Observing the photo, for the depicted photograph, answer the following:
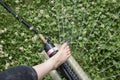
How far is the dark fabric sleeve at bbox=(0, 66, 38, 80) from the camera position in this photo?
9.92 ft

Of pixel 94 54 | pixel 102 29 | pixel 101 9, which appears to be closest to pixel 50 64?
pixel 94 54

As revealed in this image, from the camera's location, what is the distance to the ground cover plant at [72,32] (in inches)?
155

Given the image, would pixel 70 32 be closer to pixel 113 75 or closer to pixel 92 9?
pixel 92 9

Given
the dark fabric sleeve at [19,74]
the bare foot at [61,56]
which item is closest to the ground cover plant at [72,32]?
the bare foot at [61,56]

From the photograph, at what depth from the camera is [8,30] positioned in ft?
14.1

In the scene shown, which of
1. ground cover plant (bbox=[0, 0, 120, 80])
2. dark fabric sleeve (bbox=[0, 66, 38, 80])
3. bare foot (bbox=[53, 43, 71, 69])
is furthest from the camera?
ground cover plant (bbox=[0, 0, 120, 80])

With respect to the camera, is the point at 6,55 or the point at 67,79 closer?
the point at 67,79

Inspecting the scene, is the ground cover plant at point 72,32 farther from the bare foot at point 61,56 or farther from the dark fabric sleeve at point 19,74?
the dark fabric sleeve at point 19,74

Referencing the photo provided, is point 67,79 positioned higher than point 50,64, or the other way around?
point 50,64

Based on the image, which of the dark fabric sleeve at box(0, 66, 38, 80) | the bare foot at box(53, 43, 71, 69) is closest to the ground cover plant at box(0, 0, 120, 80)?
the bare foot at box(53, 43, 71, 69)

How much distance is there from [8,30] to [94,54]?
3.72 ft

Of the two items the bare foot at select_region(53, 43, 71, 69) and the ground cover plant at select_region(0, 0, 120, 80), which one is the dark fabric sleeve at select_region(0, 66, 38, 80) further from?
the ground cover plant at select_region(0, 0, 120, 80)

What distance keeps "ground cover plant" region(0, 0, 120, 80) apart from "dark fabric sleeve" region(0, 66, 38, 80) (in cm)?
66

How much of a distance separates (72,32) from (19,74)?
4.28 feet
